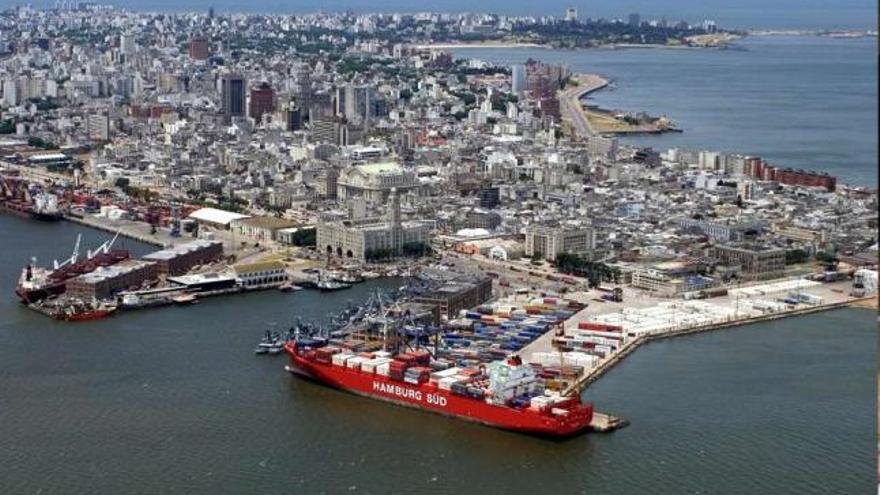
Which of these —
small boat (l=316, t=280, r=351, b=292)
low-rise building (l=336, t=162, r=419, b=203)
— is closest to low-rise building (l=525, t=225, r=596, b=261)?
small boat (l=316, t=280, r=351, b=292)

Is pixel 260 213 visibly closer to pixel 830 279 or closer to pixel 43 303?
pixel 43 303

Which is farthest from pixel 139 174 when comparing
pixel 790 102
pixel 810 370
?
pixel 790 102

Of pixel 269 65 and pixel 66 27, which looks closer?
pixel 269 65

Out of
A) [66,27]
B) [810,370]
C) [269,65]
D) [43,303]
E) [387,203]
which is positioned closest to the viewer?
[810,370]

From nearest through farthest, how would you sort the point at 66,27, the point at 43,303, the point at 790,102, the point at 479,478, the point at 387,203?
the point at 479,478, the point at 43,303, the point at 387,203, the point at 790,102, the point at 66,27

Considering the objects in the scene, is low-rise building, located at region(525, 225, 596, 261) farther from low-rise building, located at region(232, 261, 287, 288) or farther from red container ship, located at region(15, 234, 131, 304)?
red container ship, located at region(15, 234, 131, 304)

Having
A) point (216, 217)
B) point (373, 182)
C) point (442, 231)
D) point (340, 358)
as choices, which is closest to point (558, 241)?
point (442, 231)
